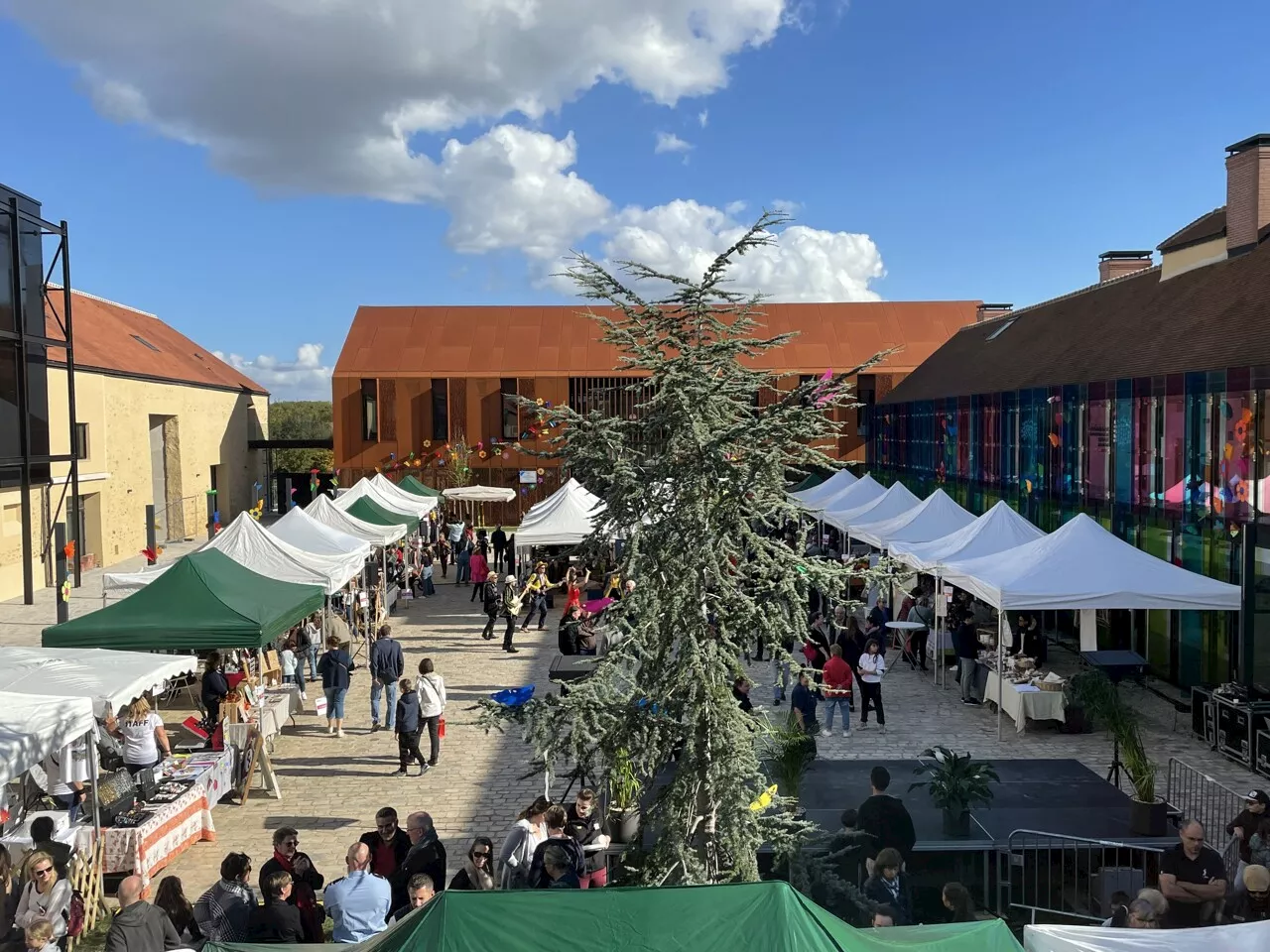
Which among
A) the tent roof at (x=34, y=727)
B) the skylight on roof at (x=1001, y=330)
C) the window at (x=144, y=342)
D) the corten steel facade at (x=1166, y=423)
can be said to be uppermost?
the window at (x=144, y=342)

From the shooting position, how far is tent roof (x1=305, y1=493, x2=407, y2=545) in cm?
1967

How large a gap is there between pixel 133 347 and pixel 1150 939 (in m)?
40.5

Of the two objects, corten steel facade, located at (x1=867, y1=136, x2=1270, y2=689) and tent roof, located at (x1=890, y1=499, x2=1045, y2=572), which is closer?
corten steel facade, located at (x1=867, y1=136, x2=1270, y2=689)

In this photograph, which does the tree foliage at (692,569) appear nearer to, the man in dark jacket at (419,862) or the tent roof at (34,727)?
the man in dark jacket at (419,862)

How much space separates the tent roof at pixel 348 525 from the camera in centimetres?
1967

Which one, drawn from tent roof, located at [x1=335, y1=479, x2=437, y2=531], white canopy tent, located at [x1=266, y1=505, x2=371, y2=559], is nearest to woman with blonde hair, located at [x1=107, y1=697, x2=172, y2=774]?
white canopy tent, located at [x1=266, y1=505, x2=371, y2=559]

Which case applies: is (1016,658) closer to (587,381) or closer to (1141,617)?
(1141,617)

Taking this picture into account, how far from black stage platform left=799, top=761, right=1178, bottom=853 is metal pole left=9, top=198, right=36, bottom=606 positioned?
20.2m

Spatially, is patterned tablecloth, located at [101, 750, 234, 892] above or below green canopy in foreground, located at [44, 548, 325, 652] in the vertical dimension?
below

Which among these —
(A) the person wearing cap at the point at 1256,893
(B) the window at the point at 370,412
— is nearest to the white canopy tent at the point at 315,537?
(A) the person wearing cap at the point at 1256,893

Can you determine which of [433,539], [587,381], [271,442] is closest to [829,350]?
[587,381]

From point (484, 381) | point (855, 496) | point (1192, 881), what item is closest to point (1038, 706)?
point (1192, 881)

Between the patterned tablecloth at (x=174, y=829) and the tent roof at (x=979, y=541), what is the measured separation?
31.8 ft

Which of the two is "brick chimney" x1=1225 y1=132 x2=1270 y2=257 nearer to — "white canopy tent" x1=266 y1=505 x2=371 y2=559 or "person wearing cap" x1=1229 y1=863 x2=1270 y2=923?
"person wearing cap" x1=1229 y1=863 x2=1270 y2=923
